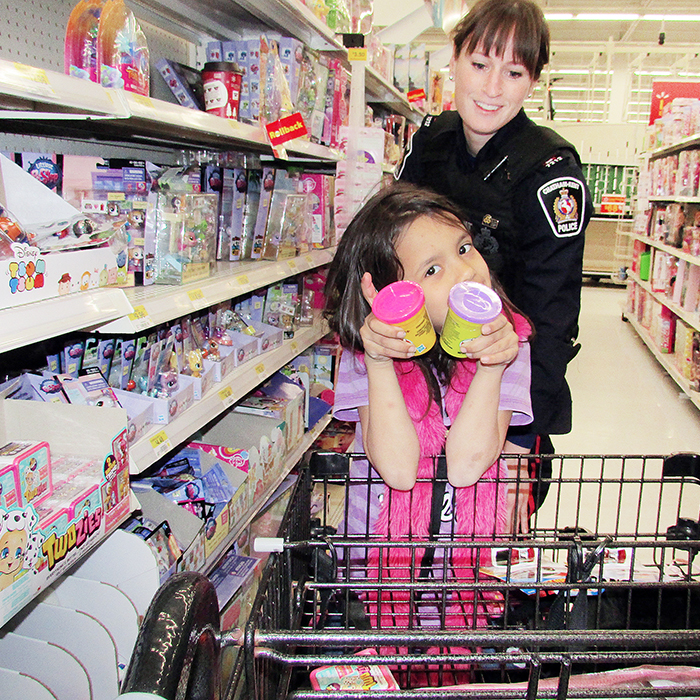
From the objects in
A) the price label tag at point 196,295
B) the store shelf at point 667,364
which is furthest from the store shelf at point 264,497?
the store shelf at point 667,364

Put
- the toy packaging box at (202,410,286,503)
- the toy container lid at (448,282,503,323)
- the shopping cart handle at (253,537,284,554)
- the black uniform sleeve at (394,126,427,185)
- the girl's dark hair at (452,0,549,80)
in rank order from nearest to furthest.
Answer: the shopping cart handle at (253,537,284,554), the toy container lid at (448,282,503,323), the girl's dark hair at (452,0,549,80), the black uniform sleeve at (394,126,427,185), the toy packaging box at (202,410,286,503)

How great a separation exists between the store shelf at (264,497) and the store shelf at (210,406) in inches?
14.1

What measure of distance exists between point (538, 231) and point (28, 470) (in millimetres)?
1271

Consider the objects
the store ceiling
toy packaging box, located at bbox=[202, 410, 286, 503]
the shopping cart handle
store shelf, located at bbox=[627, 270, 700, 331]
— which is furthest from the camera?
the store ceiling

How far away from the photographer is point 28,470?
3.56 ft

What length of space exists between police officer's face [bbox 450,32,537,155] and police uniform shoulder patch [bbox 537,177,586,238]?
23 cm

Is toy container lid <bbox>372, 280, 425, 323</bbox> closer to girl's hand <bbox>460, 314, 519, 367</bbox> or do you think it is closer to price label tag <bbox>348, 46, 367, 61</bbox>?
girl's hand <bbox>460, 314, 519, 367</bbox>

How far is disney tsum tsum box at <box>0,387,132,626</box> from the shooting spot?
1008 mm

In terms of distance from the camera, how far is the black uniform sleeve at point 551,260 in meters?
1.62

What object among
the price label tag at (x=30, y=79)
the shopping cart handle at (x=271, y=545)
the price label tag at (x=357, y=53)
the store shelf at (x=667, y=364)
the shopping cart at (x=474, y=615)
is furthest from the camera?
the store shelf at (x=667, y=364)

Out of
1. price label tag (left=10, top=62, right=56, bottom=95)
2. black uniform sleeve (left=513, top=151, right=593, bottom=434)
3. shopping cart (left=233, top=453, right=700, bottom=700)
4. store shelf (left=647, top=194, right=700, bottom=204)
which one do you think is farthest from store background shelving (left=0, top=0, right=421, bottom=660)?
store shelf (left=647, top=194, right=700, bottom=204)

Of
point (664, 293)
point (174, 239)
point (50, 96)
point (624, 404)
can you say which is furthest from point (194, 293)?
point (664, 293)

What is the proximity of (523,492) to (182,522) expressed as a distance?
0.90m

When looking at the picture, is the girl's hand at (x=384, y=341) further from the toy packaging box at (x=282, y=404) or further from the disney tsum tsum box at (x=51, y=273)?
the toy packaging box at (x=282, y=404)
